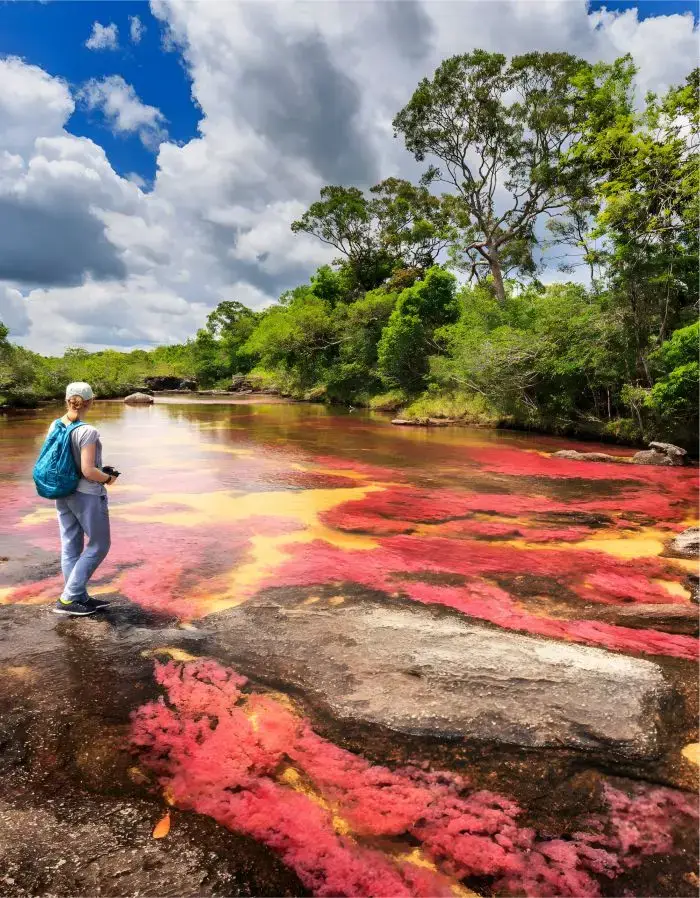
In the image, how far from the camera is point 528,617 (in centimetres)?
445

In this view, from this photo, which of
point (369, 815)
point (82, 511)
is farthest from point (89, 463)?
point (369, 815)

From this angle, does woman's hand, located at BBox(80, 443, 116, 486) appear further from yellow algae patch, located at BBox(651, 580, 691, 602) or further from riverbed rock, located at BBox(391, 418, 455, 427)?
riverbed rock, located at BBox(391, 418, 455, 427)

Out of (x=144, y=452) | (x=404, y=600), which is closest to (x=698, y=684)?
(x=404, y=600)

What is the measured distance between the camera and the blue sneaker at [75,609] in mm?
4289

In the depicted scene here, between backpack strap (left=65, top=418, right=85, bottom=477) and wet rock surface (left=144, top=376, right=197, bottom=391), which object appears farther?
wet rock surface (left=144, top=376, right=197, bottom=391)

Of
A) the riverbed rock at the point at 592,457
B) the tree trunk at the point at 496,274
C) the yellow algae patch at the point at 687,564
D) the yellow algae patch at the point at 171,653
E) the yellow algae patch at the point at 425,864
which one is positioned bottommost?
the yellow algae patch at the point at 425,864

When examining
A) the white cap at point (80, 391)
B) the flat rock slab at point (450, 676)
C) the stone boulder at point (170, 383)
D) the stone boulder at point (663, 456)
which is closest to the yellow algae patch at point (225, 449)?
the white cap at point (80, 391)

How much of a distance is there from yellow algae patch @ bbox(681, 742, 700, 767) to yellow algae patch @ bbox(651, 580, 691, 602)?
240cm

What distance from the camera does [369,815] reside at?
7.82 ft

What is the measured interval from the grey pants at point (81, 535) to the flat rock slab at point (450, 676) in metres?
1.13

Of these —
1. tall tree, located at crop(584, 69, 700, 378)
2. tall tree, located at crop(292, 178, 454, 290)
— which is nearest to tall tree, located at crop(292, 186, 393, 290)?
tall tree, located at crop(292, 178, 454, 290)

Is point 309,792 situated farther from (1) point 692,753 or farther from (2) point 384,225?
(2) point 384,225

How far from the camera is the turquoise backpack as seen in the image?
403 cm

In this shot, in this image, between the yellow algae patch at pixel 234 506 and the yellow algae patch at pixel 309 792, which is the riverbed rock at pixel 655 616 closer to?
the yellow algae patch at pixel 309 792
